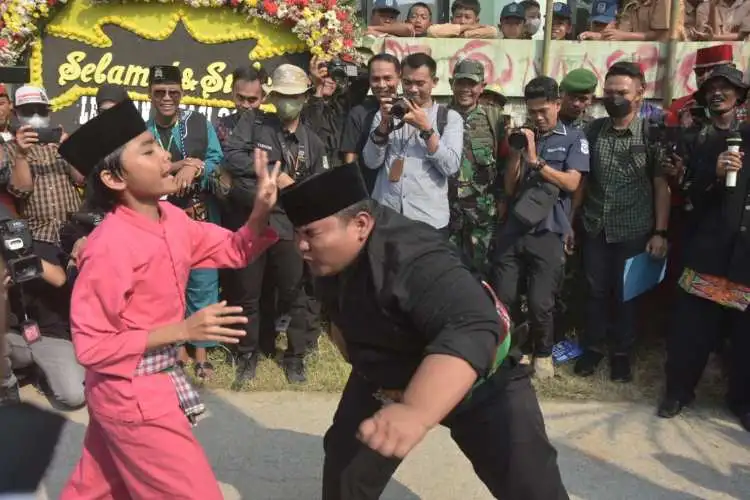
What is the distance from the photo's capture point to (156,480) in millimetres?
2396

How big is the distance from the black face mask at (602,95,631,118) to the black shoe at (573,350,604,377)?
61.3 inches

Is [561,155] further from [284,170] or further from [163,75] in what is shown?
[163,75]

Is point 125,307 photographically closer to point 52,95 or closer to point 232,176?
point 232,176

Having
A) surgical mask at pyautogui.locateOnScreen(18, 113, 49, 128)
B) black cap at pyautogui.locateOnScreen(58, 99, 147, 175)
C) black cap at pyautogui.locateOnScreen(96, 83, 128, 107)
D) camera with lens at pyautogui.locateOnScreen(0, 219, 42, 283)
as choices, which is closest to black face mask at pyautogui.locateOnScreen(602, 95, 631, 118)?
black cap at pyautogui.locateOnScreen(58, 99, 147, 175)

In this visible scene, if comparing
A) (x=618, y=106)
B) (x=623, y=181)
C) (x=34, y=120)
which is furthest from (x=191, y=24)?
(x=623, y=181)

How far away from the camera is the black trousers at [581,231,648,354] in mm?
4633

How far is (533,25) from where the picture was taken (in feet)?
23.4

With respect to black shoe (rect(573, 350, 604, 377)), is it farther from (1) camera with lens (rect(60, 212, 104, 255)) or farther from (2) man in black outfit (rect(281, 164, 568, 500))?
(1) camera with lens (rect(60, 212, 104, 255))

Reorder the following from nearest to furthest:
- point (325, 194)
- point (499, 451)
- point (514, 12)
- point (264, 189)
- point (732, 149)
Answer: point (325, 194)
point (499, 451)
point (264, 189)
point (732, 149)
point (514, 12)

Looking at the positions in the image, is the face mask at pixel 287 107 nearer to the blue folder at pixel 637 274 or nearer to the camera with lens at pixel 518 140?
the camera with lens at pixel 518 140

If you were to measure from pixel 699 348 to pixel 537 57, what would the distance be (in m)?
2.77

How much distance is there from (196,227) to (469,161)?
7.95ft

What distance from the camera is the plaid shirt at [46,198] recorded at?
15.7 ft

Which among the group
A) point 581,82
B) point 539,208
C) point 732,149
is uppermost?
point 581,82
